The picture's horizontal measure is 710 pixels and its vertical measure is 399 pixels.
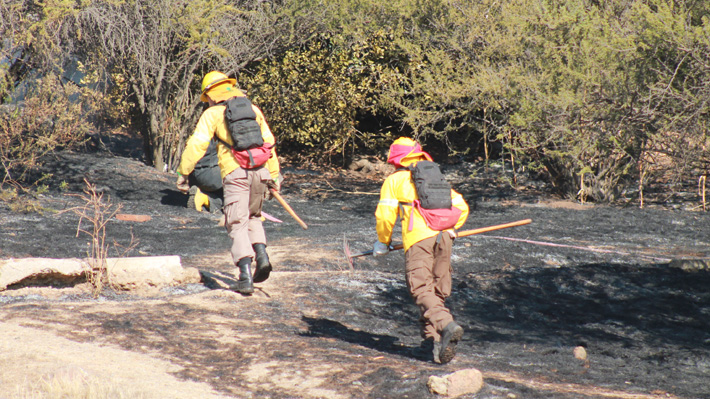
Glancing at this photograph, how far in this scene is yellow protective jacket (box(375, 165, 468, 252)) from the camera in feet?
14.3

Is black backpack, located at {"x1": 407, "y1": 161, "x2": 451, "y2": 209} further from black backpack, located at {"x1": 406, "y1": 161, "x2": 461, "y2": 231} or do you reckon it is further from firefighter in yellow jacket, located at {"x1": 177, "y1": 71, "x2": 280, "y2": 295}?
firefighter in yellow jacket, located at {"x1": 177, "y1": 71, "x2": 280, "y2": 295}

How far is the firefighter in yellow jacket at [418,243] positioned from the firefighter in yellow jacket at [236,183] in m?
1.32

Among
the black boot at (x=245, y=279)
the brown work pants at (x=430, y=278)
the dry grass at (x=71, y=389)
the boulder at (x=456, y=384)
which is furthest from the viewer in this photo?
the black boot at (x=245, y=279)

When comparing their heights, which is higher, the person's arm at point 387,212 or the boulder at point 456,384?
the person's arm at point 387,212

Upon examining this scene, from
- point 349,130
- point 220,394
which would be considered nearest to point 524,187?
point 349,130

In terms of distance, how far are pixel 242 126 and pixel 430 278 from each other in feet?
6.46

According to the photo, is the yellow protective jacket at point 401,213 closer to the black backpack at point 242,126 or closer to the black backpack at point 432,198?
the black backpack at point 432,198

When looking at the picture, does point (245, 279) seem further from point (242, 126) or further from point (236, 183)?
point (242, 126)

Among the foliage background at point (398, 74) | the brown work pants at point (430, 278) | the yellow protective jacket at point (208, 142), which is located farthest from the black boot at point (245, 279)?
the foliage background at point (398, 74)

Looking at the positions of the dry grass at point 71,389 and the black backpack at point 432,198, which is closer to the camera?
the dry grass at point 71,389

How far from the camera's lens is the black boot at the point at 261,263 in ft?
17.6

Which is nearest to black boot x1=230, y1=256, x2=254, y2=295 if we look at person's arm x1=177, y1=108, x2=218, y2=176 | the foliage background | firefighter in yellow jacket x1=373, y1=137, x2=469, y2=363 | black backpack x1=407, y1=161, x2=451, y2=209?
person's arm x1=177, y1=108, x2=218, y2=176

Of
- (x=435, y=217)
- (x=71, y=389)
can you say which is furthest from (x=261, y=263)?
(x=71, y=389)

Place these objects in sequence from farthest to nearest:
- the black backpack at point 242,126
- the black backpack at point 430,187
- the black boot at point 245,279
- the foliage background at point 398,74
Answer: the foliage background at point 398,74 → the black boot at point 245,279 → the black backpack at point 242,126 → the black backpack at point 430,187
